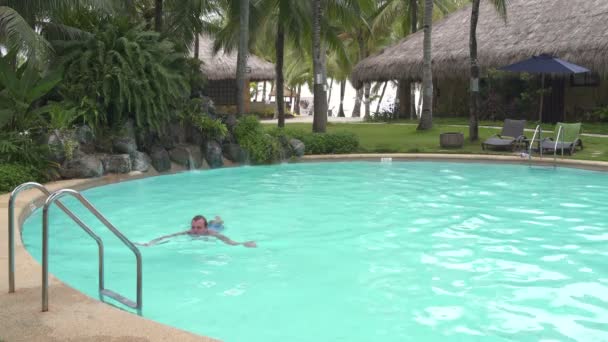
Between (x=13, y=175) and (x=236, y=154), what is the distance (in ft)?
19.6

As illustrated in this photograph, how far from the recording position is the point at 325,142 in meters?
16.4

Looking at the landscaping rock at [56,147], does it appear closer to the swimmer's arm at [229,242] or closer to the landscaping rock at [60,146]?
the landscaping rock at [60,146]

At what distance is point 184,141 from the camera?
15.0 m

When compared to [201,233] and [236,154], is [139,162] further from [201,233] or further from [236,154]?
[201,233]

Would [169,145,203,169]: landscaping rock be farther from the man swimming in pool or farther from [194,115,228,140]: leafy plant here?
the man swimming in pool

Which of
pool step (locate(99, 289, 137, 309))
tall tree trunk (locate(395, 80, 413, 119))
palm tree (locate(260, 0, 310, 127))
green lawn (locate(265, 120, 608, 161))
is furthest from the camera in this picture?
tall tree trunk (locate(395, 80, 413, 119))

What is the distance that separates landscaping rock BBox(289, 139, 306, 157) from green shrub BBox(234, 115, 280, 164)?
0.55 metres

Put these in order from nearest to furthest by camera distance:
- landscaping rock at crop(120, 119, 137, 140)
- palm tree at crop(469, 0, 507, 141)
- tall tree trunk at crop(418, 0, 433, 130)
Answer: landscaping rock at crop(120, 119, 137, 140) → palm tree at crop(469, 0, 507, 141) → tall tree trunk at crop(418, 0, 433, 130)

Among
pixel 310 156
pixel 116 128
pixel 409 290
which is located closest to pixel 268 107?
pixel 310 156

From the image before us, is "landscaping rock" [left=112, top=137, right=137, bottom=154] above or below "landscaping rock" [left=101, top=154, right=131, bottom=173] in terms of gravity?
above

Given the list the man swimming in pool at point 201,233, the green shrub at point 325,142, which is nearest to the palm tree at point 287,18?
the green shrub at point 325,142

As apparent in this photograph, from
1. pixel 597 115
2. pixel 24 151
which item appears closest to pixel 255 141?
pixel 24 151

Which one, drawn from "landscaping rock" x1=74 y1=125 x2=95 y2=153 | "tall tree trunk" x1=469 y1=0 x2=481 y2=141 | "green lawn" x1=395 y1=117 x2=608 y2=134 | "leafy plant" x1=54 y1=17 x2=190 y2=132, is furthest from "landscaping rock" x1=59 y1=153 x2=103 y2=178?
"green lawn" x1=395 y1=117 x2=608 y2=134

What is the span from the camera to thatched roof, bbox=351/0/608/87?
21312 mm
